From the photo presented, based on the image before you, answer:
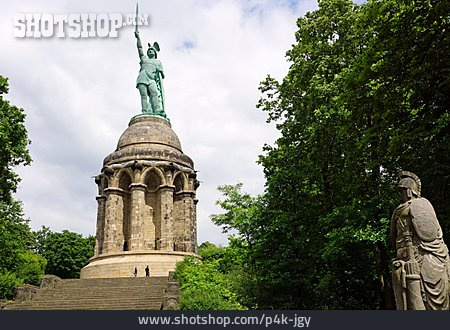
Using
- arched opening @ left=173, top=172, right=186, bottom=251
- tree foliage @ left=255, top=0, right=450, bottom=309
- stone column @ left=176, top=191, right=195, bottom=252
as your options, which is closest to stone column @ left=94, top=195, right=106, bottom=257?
arched opening @ left=173, top=172, right=186, bottom=251

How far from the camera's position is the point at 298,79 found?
57.0 feet

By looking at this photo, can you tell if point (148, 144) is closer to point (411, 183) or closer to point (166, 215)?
point (166, 215)

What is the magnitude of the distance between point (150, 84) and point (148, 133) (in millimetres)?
3997

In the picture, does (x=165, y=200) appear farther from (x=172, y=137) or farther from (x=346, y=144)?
(x=346, y=144)

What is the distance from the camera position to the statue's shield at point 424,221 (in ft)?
20.1

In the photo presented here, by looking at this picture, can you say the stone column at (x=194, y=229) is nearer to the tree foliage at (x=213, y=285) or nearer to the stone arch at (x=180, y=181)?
the stone arch at (x=180, y=181)

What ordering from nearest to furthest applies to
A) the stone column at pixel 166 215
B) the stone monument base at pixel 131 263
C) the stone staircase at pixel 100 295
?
the stone staircase at pixel 100 295 < the stone monument base at pixel 131 263 < the stone column at pixel 166 215

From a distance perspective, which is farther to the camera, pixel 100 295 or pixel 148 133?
pixel 148 133

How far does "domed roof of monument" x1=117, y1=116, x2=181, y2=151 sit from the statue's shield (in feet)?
86.3

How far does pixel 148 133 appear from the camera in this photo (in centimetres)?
3177

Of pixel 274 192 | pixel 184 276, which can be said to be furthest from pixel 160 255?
pixel 274 192

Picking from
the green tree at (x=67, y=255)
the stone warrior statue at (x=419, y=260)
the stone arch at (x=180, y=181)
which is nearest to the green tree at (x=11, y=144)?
the stone arch at (x=180, y=181)

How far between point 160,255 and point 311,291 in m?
12.6
